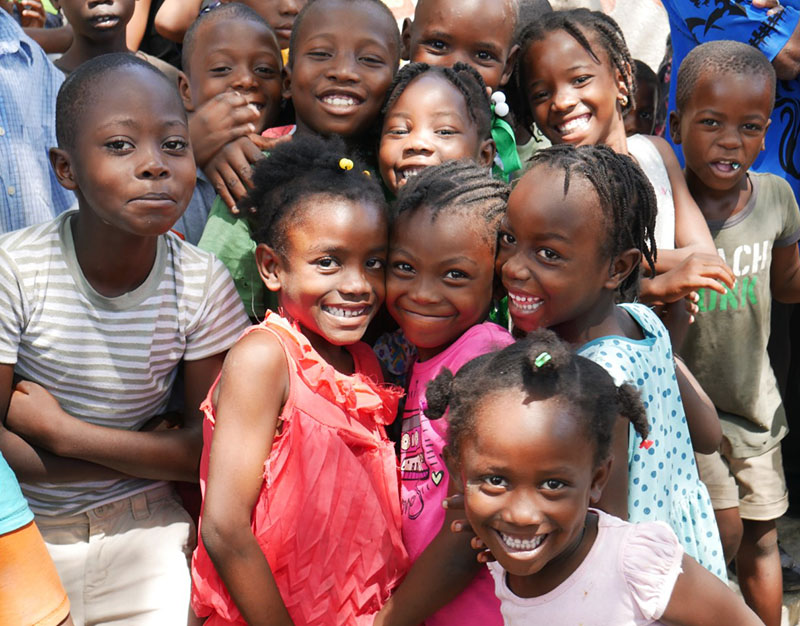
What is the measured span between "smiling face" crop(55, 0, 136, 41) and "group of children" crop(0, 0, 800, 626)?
0.99 meters

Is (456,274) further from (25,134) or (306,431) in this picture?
(25,134)

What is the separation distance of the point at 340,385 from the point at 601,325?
640mm

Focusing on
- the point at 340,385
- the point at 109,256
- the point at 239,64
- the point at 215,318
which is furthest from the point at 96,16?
the point at 340,385

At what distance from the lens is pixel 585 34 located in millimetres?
3047

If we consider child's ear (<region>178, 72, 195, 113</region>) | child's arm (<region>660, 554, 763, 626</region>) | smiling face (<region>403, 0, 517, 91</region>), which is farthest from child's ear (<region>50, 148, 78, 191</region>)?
child's arm (<region>660, 554, 763, 626</region>)

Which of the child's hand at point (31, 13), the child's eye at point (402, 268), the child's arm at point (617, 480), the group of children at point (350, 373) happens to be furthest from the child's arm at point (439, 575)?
the child's hand at point (31, 13)

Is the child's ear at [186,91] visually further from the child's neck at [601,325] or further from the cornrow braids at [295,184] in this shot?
the child's neck at [601,325]

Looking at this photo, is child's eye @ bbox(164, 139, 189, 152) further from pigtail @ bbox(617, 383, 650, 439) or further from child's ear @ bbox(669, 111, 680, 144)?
child's ear @ bbox(669, 111, 680, 144)

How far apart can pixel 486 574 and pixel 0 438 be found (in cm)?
122

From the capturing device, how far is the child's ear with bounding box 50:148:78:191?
2.41 m

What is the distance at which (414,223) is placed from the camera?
237 cm

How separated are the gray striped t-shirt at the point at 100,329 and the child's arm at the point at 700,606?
1272 millimetres

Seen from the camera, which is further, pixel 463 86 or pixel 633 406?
pixel 463 86

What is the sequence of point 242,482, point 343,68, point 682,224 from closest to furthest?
point 242,482 → point 343,68 → point 682,224
